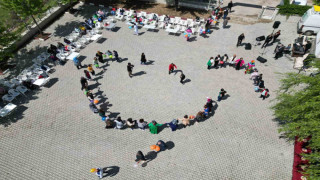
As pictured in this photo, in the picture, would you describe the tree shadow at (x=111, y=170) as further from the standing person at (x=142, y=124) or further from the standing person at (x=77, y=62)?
the standing person at (x=77, y=62)

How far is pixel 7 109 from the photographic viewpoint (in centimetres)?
1469

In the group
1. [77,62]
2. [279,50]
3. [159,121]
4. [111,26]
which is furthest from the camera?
[111,26]

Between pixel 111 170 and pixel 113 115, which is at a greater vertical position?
pixel 113 115

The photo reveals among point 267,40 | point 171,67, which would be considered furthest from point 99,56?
point 267,40

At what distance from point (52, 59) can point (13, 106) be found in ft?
18.9

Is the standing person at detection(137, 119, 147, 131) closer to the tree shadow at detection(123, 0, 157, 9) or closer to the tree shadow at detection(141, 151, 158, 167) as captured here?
the tree shadow at detection(141, 151, 158, 167)

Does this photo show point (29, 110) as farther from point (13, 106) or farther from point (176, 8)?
point (176, 8)

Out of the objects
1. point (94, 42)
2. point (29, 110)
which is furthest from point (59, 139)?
point (94, 42)

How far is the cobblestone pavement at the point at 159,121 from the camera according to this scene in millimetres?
12016

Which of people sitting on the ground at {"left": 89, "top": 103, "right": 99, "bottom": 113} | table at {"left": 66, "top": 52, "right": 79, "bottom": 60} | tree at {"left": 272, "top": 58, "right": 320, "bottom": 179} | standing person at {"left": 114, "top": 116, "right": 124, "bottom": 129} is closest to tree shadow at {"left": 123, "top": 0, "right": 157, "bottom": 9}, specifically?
table at {"left": 66, "top": 52, "right": 79, "bottom": 60}

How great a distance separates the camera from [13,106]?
14875mm

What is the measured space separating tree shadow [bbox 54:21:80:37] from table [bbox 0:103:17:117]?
10.6 meters

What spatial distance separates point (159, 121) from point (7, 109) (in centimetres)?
1181

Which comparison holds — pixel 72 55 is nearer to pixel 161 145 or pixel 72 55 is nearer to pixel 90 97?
pixel 90 97
